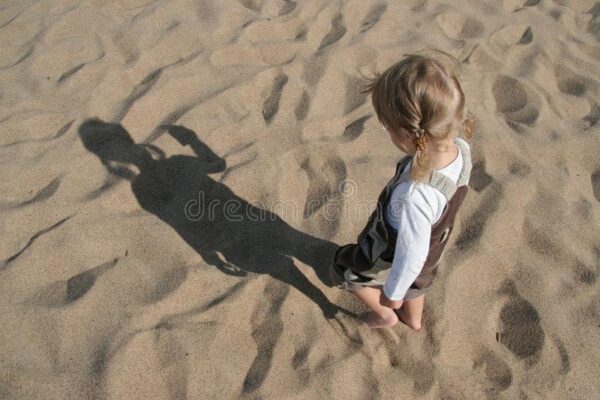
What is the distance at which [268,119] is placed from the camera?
111 inches

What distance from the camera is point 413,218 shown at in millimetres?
1540

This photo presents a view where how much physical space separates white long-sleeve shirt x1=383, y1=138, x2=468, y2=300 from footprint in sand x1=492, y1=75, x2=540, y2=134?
143 centimetres

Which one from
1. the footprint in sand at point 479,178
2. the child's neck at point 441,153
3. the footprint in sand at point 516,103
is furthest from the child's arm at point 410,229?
the footprint in sand at point 516,103

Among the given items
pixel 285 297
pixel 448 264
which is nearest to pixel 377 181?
pixel 448 264

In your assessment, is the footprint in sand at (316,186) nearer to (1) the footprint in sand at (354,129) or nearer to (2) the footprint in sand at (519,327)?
(1) the footprint in sand at (354,129)

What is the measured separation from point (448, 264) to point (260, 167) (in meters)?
0.99

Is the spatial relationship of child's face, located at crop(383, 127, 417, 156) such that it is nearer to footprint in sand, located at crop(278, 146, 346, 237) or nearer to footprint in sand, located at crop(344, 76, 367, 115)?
footprint in sand, located at crop(278, 146, 346, 237)

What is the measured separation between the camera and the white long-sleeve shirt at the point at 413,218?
1542 millimetres

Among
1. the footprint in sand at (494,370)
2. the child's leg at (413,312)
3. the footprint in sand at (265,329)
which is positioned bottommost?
the footprint in sand at (494,370)

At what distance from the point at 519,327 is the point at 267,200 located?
121 centimetres

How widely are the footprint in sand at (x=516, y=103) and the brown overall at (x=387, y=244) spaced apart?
126cm

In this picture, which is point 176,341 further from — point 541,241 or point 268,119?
point 541,241

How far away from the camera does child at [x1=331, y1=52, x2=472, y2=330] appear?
1.45 metres

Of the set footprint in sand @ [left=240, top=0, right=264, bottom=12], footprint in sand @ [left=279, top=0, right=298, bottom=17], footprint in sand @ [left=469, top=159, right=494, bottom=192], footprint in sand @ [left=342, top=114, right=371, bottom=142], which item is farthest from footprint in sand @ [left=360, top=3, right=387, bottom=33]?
footprint in sand @ [left=469, top=159, right=494, bottom=192]
